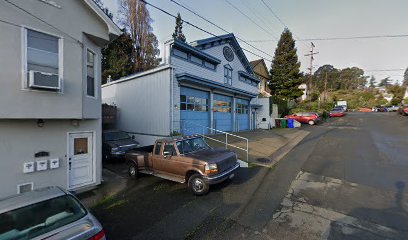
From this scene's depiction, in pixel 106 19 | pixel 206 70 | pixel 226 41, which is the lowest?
pixel 106 19

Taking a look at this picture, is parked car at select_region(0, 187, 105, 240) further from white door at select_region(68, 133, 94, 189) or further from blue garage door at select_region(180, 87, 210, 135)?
blue garage door at select_region(180, 87, 210, 135)

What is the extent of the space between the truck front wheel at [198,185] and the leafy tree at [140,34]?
2478 centimetres

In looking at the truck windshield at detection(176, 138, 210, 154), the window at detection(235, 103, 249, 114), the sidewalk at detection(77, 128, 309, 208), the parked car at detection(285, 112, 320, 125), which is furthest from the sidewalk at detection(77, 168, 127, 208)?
the parked car at detection(285, 112, 320, 125)

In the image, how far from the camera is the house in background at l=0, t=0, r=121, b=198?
5.52 meters

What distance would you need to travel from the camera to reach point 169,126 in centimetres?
1236

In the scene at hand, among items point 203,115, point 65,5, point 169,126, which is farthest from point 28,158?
point 203,115

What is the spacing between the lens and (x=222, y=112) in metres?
17.2

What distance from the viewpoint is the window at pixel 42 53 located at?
5.84 m

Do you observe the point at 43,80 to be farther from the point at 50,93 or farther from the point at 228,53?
the point at 228,53

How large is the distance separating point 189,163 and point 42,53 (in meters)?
5.67

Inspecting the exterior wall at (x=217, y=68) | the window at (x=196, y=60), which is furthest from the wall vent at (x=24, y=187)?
the window at (x=196, y=60)

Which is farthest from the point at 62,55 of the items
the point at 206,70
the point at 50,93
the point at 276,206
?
the point at 206,70

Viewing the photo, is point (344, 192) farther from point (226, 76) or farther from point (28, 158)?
point (226, 76)

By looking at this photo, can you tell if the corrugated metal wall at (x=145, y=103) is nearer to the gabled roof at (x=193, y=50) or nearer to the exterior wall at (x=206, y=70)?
the exterior wall at (x=206, y=70)
